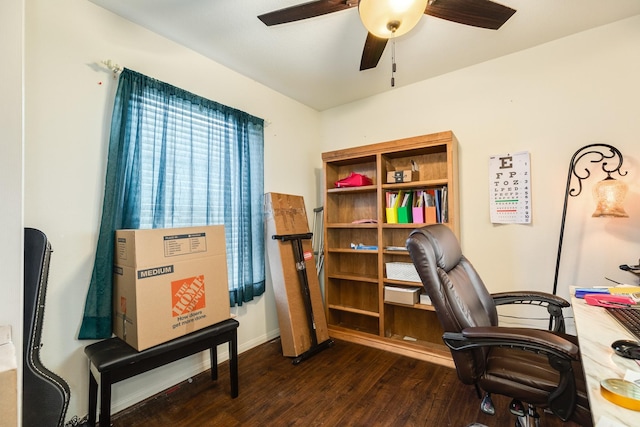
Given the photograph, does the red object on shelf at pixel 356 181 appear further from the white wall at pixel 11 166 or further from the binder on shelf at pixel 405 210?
the white wall at pixel 11 166

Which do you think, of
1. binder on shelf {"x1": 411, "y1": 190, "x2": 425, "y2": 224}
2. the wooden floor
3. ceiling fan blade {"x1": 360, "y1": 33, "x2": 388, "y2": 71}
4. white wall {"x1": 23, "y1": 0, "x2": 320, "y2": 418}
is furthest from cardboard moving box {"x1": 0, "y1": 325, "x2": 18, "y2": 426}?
binder on shelf {"x1": 411, "y1": 190, "x2": 425, "y2": 224}

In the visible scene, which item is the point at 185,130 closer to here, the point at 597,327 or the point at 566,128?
the point at 597,327

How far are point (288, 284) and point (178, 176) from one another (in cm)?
124

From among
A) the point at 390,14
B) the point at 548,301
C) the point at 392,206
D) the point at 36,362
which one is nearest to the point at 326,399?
the point at 548,301

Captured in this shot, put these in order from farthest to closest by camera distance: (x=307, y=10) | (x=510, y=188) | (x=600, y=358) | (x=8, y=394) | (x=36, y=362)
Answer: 1. (x=510, y=188)
2. (x=307, y=10)
3. (x=36, y=362)
4. (x=600, y=358)
5. (x=8, y=394)

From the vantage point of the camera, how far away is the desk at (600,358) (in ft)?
1.99

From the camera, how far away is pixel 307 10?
1473 millimetres

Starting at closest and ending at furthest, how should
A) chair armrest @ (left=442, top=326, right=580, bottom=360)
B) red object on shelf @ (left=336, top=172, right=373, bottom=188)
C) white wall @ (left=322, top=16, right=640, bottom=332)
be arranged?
chair armrest @ (left=442, top=326, right=580, bottom=360) → white wall @ (left=322, top=16, right=640, bottom=332) → red object on shelf @ (left=336, top=172, right=373, bottom=188)

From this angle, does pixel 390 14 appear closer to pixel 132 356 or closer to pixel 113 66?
pixel 113 66

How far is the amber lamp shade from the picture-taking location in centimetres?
172

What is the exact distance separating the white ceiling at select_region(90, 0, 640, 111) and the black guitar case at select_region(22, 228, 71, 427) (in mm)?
1534

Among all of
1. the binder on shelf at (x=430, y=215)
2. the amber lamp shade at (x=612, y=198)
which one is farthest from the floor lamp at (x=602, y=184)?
the binder on shelf at (x=430, y=215)

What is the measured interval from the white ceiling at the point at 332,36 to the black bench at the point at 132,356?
2.02 m

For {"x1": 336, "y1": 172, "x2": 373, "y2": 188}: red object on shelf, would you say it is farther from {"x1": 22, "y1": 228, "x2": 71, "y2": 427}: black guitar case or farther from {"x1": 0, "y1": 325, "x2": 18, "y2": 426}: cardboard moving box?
{"x1": 0, "y1": 325, "x2": 18, "y2": 426}: cardboard moving box
